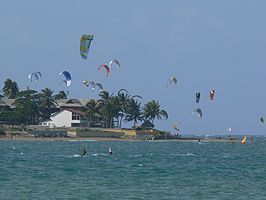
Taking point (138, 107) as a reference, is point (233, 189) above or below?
below

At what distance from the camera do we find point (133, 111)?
162 metres

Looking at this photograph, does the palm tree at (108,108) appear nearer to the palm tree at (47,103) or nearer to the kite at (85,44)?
the palm tree at (47,103)

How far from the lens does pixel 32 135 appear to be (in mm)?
135875

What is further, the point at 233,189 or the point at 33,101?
the point at 33,101

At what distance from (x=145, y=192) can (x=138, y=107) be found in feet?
412

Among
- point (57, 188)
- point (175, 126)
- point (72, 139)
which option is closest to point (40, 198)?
point (57, 188)

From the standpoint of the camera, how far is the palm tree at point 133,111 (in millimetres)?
161875

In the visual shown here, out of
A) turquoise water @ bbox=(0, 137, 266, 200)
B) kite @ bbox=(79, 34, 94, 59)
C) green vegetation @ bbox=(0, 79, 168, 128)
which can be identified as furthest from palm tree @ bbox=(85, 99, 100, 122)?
turquoise water @ bbox=(0, 137, 266, 200)

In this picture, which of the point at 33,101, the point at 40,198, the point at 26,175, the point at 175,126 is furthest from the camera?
the point at 33,101

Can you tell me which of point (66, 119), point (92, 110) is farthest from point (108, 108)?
point (66, 119)

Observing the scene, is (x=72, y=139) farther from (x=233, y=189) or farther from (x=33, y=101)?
(x=233, y=189)

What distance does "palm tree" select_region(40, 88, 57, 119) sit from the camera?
14988cm

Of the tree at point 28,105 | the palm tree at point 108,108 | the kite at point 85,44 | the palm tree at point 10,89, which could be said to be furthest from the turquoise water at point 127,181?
the palm tree at point 10,89

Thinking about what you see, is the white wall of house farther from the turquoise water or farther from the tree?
the turquoise water
